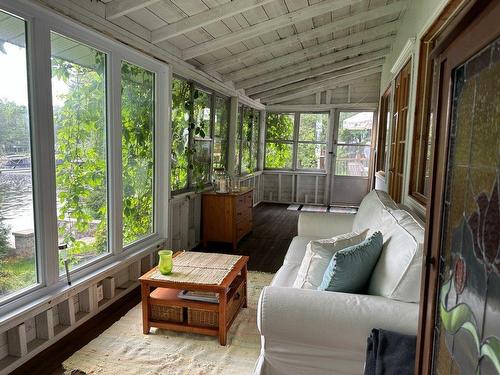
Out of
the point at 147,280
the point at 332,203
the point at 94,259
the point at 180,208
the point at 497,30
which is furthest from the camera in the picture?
the point at 332,203

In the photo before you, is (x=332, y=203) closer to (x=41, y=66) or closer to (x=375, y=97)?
(x=375, y=97)

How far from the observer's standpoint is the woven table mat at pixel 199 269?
2.14 meters

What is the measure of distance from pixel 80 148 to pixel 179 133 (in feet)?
4.69

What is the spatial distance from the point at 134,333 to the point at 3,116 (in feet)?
5.00

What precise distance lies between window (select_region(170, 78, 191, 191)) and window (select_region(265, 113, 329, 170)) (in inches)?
159

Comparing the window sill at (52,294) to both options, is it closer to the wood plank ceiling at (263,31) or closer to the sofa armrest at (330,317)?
the sofa armrest at (330,317)

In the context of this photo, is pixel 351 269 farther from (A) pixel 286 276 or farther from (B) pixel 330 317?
(A) pixel 286 276

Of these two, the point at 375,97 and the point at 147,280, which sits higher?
the point at 375,97

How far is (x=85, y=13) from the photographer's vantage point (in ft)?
7.30

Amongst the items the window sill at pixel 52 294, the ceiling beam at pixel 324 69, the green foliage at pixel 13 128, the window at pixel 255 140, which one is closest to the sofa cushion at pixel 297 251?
the window sill at pixel 52 294

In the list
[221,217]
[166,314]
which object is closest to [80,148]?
[166,314]

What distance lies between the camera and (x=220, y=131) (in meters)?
5.09

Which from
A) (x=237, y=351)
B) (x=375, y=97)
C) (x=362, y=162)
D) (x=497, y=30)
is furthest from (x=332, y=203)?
(x=497, y=30)

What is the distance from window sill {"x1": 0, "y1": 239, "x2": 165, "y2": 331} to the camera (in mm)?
1817
